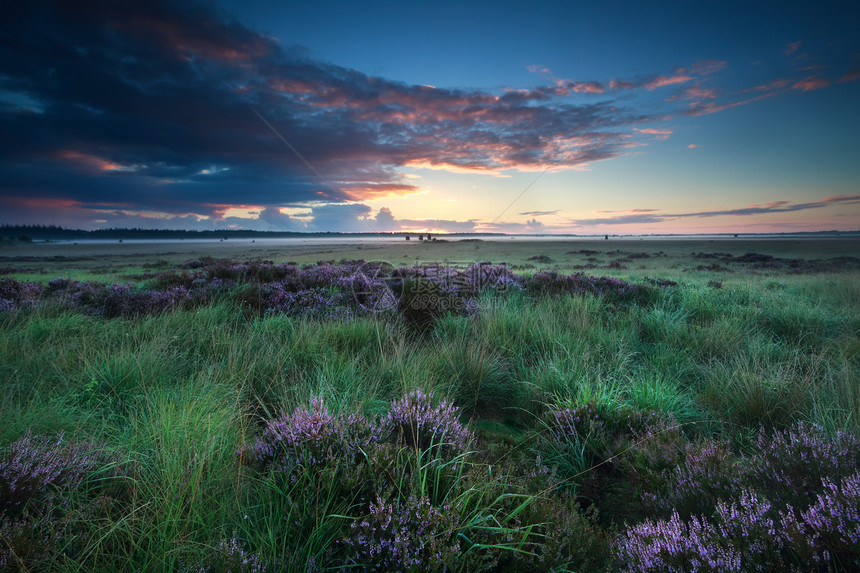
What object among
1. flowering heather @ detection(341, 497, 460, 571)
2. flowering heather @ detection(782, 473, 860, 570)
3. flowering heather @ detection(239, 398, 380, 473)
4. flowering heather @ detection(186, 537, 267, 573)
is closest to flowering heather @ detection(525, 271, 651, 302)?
flowering heather @ detection(782, 473, 860, 570)

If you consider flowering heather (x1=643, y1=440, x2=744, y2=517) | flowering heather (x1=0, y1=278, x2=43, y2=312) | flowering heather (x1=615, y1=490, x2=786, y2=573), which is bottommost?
flowering heather (x1=643, y1=440, x2=744, y2=517)

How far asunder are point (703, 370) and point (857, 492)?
3626 mm

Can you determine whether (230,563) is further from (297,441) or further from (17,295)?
(17,295)

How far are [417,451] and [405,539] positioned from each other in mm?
648

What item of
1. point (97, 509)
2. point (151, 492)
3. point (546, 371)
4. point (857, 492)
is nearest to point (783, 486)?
point (857, 492)

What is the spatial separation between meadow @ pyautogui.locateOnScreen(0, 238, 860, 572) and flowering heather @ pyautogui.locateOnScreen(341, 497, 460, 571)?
1cm

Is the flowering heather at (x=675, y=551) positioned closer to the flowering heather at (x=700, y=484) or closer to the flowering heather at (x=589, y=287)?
the flowering heather at (x=700, y=484)

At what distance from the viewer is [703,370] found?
4781mm

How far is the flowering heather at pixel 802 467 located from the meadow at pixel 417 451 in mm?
13

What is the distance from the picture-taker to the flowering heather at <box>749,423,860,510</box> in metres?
1.87

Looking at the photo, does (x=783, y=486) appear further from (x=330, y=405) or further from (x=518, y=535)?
(x=330, y=405)

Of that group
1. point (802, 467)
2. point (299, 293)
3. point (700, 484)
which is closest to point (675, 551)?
point (700, 484)

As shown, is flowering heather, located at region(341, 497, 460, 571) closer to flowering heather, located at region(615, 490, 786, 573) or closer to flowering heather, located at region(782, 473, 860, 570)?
flowering heather, located at region(615, 490, 786, 573)

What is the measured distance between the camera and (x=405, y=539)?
1.57m
